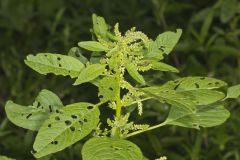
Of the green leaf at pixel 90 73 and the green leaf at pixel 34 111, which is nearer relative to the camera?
the green leaf at pixel 90 73

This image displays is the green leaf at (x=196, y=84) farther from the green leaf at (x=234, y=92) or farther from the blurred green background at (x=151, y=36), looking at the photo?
the blurred green background at (x=151, y=36)

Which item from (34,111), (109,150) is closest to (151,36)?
(34,111)

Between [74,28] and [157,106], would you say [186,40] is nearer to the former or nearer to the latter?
[157,106]

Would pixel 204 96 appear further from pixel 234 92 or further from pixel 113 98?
pixel 113 98

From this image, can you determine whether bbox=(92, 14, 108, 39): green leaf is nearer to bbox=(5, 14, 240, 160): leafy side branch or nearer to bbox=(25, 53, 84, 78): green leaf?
bbox=(5, 14, 240, 160): leafy side branch

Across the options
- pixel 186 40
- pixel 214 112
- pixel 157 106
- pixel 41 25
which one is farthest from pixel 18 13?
pixel 214 112

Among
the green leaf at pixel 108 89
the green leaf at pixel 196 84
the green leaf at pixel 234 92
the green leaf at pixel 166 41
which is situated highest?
the green leaf at pixel 166 41

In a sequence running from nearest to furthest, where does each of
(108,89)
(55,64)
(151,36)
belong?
(108,89) < (55,64) < (151,36)

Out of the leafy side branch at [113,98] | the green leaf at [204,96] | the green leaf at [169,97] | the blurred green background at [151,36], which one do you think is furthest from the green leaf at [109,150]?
the blurred green background at [151,36]
